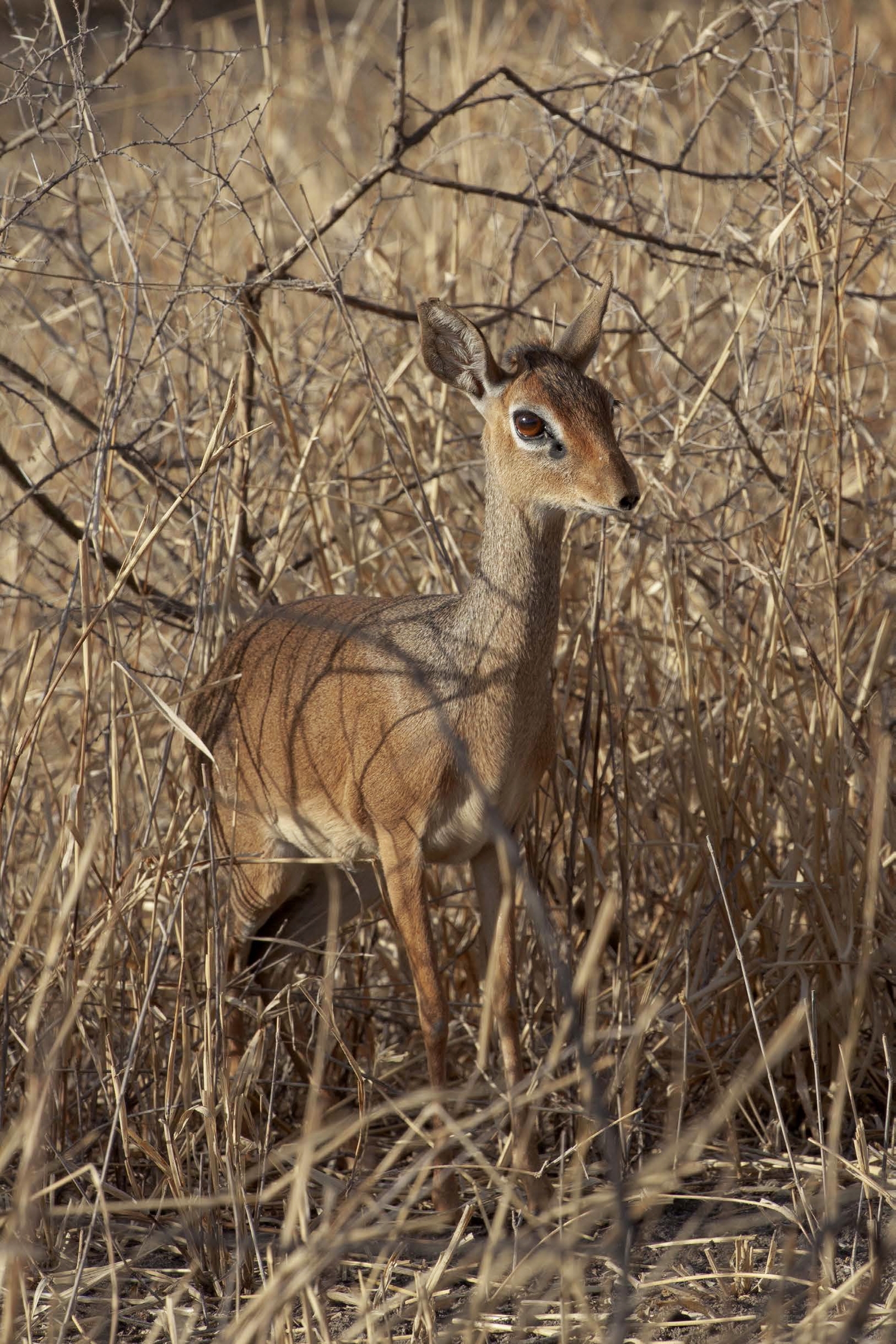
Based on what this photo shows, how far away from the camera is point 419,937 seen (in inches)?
131

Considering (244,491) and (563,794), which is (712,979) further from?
(244,491)

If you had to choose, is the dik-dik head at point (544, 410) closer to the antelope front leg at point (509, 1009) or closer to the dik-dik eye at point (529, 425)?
the dik-dik eye at point (529, 425)

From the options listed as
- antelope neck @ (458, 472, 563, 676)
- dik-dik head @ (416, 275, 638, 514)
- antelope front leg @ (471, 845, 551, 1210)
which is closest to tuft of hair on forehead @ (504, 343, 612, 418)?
dik-dik head @ (416, 275, 638, 514)

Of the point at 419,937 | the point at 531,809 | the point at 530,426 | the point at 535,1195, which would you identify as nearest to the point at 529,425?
the point at 530,426

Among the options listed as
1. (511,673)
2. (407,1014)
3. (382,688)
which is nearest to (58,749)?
(407,1014)

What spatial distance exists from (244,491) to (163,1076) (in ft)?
5.24

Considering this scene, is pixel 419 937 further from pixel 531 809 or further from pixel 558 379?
pixel 558 379

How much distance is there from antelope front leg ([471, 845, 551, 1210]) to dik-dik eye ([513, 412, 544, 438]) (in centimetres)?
95

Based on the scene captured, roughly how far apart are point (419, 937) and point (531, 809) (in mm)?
829

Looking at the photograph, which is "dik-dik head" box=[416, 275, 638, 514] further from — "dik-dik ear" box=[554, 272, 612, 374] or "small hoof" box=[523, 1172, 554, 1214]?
"small hoof" box=[523, 1172, 554, 1214]

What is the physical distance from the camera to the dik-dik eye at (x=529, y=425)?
315cm

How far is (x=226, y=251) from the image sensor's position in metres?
6.67

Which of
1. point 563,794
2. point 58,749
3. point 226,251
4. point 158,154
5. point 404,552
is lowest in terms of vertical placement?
point 563,794

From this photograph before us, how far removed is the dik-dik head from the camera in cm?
303
